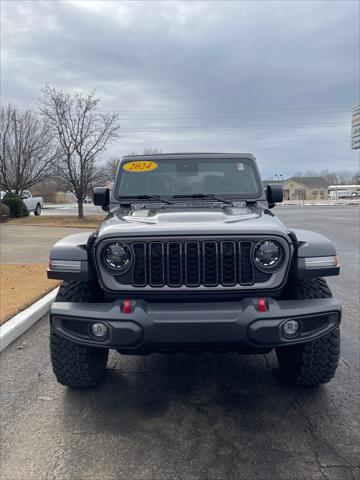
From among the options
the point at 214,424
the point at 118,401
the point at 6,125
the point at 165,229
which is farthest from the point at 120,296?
the point at 6,125

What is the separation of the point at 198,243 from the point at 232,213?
72cm

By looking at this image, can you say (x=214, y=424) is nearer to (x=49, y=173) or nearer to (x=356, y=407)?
(x=356, y=407)

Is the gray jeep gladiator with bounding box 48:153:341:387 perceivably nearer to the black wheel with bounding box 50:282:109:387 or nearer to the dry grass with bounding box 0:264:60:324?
the black wheel with bounding box 50:282:109:387

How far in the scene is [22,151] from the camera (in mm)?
19531

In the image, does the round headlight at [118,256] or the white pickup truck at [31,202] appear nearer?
the round headlight at [118,256]

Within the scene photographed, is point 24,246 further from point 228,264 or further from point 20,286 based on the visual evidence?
point 228,264

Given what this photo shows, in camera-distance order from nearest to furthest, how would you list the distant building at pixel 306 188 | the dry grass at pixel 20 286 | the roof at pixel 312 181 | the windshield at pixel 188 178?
the windshield at pixel 188 178 → the dry grass at pixel 20 286 → the distant building at pixel 306 188 → the roof at pixel 312 181

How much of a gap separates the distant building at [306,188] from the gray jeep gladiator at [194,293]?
3575 inches

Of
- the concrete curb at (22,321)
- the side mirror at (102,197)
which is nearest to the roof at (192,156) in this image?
the side mirror at (102,197)

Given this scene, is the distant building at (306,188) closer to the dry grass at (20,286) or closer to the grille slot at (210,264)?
the dry grass at (20,286)

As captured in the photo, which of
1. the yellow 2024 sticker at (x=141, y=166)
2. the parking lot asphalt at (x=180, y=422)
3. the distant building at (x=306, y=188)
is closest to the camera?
the parking lot asphalt at (x=180, y=422)

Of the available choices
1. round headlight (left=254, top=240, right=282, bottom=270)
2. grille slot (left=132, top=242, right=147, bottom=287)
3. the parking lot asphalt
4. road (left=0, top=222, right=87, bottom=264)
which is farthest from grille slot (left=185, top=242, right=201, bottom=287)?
road (left=0, top=222, right=87, bottom=264)

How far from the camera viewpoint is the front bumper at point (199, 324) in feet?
8.12

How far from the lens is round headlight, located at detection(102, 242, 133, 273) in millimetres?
2676
